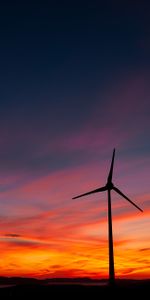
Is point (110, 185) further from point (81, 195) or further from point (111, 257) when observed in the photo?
point (111, 257)

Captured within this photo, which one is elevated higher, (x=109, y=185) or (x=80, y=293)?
(x=109, y=185)

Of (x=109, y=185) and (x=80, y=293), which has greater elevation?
(x=109, y=185)

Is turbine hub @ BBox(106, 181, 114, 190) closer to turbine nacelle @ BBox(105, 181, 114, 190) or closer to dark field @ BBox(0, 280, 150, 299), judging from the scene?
turbine nacelle @ BBox(105, 181, 114, 190)

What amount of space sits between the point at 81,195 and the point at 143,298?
27747mm

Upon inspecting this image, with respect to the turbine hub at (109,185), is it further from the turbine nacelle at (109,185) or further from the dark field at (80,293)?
the dark field at (80,293)

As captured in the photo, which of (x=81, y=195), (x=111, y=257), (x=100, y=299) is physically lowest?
(x=100, y=299)

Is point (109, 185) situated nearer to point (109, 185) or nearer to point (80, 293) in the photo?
point (109, 185)

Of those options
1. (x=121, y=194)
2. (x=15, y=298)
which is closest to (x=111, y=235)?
(x=121, y=194)

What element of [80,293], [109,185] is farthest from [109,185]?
[80,293]

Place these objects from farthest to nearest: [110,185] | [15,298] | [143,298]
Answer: [110,185] → [15,298] → [143,298]

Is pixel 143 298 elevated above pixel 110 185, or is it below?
below

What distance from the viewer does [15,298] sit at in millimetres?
89188

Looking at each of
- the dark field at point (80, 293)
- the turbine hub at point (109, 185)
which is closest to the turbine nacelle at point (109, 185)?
the turbine hub at point (109, 185)

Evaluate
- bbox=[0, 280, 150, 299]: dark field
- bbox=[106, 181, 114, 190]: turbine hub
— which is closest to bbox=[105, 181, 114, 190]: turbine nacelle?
bbox=[106, 181, 114, 190]: turbine hub
